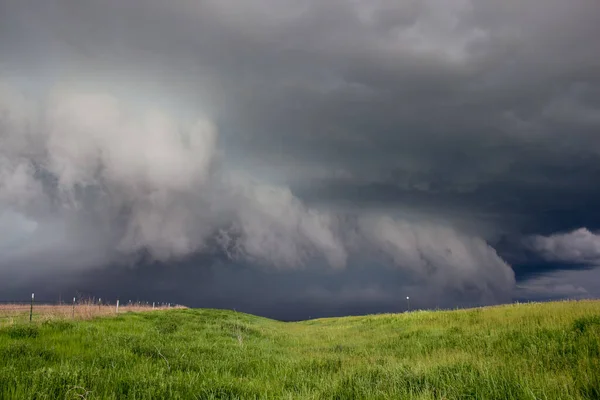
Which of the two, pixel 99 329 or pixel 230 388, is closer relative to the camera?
pixel 230 388

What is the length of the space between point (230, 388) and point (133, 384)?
6.25 feet

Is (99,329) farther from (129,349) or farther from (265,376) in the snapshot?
(265,376)

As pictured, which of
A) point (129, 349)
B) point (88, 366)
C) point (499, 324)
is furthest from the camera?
point (499, 324)

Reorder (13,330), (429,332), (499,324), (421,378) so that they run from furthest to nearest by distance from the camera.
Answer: (429,332) < (499,324) < (13,330) < (421,378)

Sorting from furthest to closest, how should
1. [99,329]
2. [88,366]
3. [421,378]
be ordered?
[99,329]
[88,366]
[421,378]

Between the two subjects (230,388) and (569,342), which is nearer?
(230,388)

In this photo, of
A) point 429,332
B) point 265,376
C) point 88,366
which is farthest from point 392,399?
point 429,332

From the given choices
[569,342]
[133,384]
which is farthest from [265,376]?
[569,342]

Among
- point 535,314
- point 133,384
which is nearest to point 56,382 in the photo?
point 133,384

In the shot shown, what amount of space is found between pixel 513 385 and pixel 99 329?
16610 mm

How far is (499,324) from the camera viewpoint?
18312mm

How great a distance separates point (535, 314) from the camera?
18453mm

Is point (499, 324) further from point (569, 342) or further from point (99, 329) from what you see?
point (99, 329)

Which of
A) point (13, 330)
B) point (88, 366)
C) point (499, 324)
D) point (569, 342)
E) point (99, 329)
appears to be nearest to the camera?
point (88, 366)
